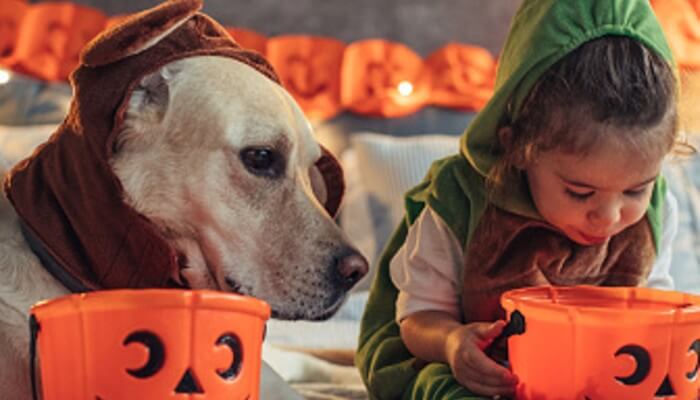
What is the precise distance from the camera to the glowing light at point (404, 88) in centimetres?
246

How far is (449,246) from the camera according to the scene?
1.13 metres

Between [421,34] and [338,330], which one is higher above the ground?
[421,34]

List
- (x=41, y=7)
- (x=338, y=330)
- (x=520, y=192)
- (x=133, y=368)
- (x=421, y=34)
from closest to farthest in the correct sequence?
1. (x=133, y=368)
2. (x=520, y=192)
3. (x=338, y=330)
4. (x=41, y=7)
5. (x=421, y=34)

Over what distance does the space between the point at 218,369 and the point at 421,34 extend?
203 centimetres

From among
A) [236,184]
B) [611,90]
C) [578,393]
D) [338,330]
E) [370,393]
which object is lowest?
[338,330]

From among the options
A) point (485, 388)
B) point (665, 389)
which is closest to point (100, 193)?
point (485, 388)

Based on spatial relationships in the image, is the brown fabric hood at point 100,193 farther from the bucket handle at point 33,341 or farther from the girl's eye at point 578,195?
the girl's eye at point 578,195

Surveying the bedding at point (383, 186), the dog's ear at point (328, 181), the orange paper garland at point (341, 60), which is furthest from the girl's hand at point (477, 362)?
the orange paper garland at point (341, 60)

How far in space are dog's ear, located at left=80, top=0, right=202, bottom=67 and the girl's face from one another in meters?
0.44

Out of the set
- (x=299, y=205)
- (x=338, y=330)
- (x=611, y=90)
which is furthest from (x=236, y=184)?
(x=338, y=330)

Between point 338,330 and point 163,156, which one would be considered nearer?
point 163,156

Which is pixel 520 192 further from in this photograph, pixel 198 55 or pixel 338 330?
pixel 338 330

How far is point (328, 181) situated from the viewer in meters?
1.13

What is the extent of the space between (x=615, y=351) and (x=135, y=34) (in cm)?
54
